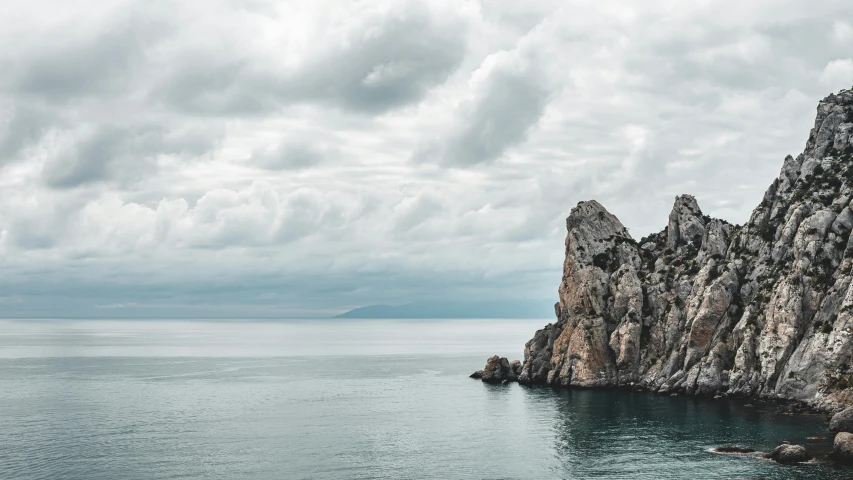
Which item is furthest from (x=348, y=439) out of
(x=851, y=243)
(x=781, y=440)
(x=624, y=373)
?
(x=851, y=243)

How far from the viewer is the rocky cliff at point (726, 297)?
433 ft

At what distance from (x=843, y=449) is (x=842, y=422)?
15.4 m

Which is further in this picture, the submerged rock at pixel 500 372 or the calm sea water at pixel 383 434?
the submerged rock at pixel 500 372

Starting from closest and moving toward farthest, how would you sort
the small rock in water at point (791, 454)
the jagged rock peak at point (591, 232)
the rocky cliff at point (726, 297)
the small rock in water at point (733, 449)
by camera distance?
the small rock in water at point (791, 454) → the small rock in water at point (733, 449) → the rocky cliff at point (726, 297) → the jagged rock peak at point (591, 232)

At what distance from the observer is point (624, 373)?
16412 cm

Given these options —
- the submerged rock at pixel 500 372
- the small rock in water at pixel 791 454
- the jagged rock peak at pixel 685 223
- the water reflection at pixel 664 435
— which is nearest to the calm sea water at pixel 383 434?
the water reflection at pixel 664 435

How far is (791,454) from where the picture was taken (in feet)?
288

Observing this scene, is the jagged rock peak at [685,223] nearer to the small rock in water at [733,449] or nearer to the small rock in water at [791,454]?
the small rock in water at [733,449]

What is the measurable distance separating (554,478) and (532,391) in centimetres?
8136

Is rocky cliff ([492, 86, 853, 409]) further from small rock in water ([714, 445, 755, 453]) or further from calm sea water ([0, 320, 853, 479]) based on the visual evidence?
small rock in water ([714, 445, 755, 453])

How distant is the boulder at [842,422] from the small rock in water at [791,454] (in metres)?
14.3

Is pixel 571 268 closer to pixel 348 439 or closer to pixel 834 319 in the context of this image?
pixel 834 319

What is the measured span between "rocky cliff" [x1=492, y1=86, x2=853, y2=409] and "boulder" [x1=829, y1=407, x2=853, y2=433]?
1642 centimetres

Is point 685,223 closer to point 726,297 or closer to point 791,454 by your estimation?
point 726,297
